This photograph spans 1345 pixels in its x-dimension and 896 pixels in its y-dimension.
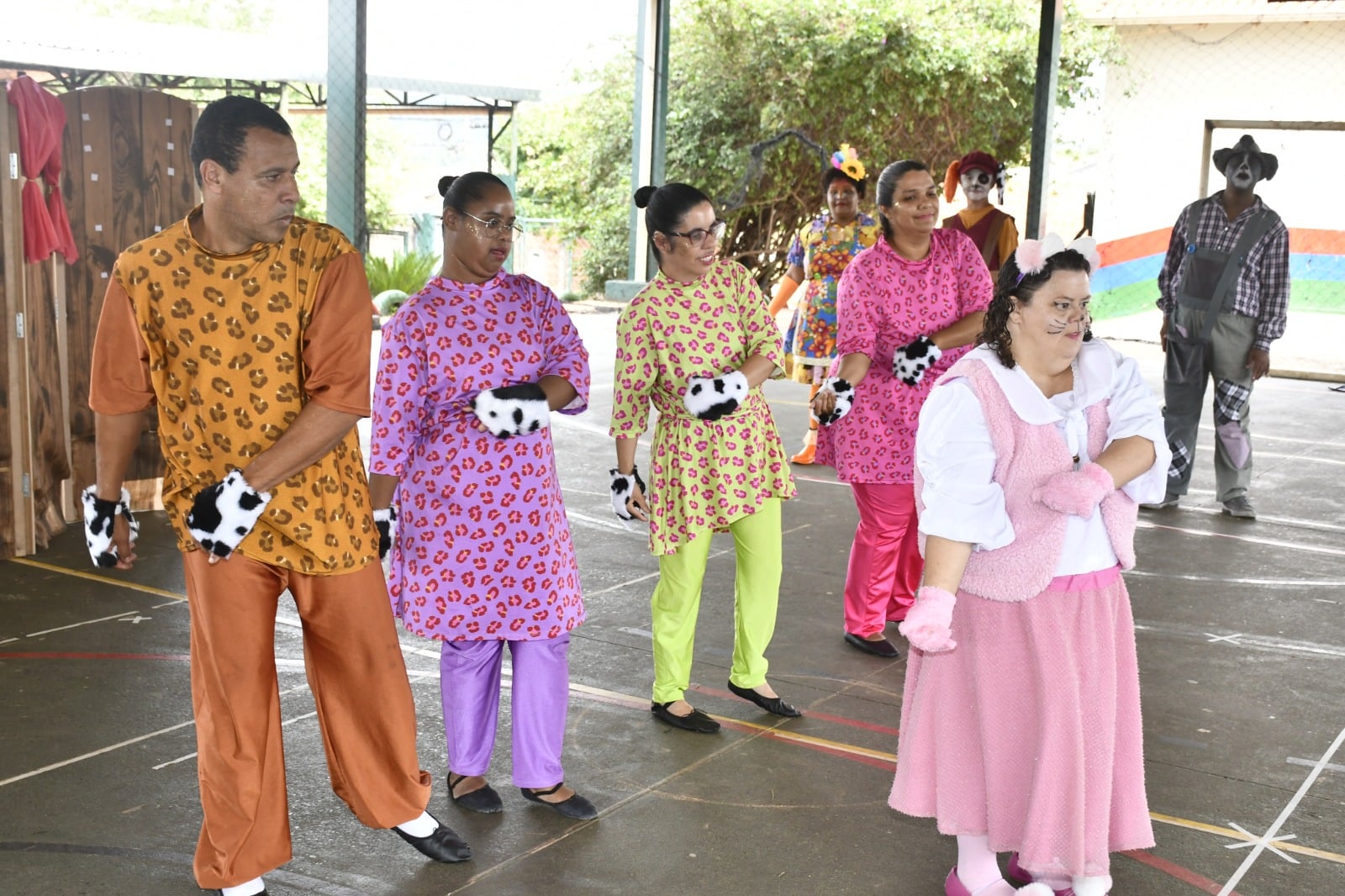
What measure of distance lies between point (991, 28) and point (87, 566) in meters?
16.8

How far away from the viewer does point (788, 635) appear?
594cm

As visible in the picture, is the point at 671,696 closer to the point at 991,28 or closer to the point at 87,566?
the point at 87,566

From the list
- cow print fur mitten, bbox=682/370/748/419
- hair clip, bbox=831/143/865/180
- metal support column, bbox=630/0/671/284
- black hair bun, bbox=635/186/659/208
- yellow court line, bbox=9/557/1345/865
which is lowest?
yellow court line, bbox=9/557/1345/865

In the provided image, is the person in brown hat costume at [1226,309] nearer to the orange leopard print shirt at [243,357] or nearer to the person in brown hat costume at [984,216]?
the person in brown hat costume at [984,216]

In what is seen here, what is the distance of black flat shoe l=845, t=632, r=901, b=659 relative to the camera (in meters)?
5.66

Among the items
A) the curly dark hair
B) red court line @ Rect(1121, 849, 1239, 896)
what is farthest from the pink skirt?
the curly dark hair

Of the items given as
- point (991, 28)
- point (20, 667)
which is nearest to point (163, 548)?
point (20, 667)

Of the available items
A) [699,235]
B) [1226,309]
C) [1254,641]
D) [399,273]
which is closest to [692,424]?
[699,235]

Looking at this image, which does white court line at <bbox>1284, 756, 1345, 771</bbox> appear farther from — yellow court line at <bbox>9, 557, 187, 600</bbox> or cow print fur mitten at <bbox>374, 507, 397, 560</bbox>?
yellow court line at <bbox>9, 557, 187, 600</bbox>

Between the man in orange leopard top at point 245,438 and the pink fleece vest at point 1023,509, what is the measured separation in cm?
149

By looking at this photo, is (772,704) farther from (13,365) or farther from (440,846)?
(13,365)

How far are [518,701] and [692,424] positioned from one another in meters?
1.15

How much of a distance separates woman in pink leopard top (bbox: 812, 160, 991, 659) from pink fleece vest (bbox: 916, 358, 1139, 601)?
2053mm

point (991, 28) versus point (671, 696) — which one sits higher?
point (991, 28)
